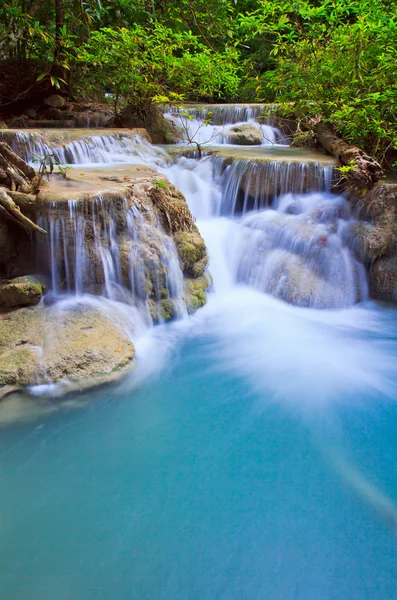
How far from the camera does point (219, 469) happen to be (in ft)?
10.9

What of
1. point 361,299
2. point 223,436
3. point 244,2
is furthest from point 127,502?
point 244,2

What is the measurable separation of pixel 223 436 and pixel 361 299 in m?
3.59

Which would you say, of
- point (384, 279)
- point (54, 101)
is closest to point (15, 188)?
point (384, 279)

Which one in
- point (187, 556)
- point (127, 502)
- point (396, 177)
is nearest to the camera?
point (187, 556)

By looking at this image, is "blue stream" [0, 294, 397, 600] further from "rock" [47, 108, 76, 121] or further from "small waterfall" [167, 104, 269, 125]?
"small waterfall" [167, 104, 269, 125]

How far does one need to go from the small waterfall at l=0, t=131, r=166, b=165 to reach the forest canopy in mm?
1061

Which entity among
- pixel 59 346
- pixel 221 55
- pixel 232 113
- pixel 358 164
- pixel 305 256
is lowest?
pixel 59 346

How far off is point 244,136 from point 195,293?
617cm

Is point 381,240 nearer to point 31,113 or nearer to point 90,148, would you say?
point 90,148

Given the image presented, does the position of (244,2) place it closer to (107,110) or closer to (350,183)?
(107,110)

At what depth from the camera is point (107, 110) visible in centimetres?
1061

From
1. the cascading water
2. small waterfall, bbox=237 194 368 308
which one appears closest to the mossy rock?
small waterfall, bbox=237 194 368 308

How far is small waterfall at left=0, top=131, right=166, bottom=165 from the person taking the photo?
285 inches

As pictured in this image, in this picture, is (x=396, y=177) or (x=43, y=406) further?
(x=396, y=177)
